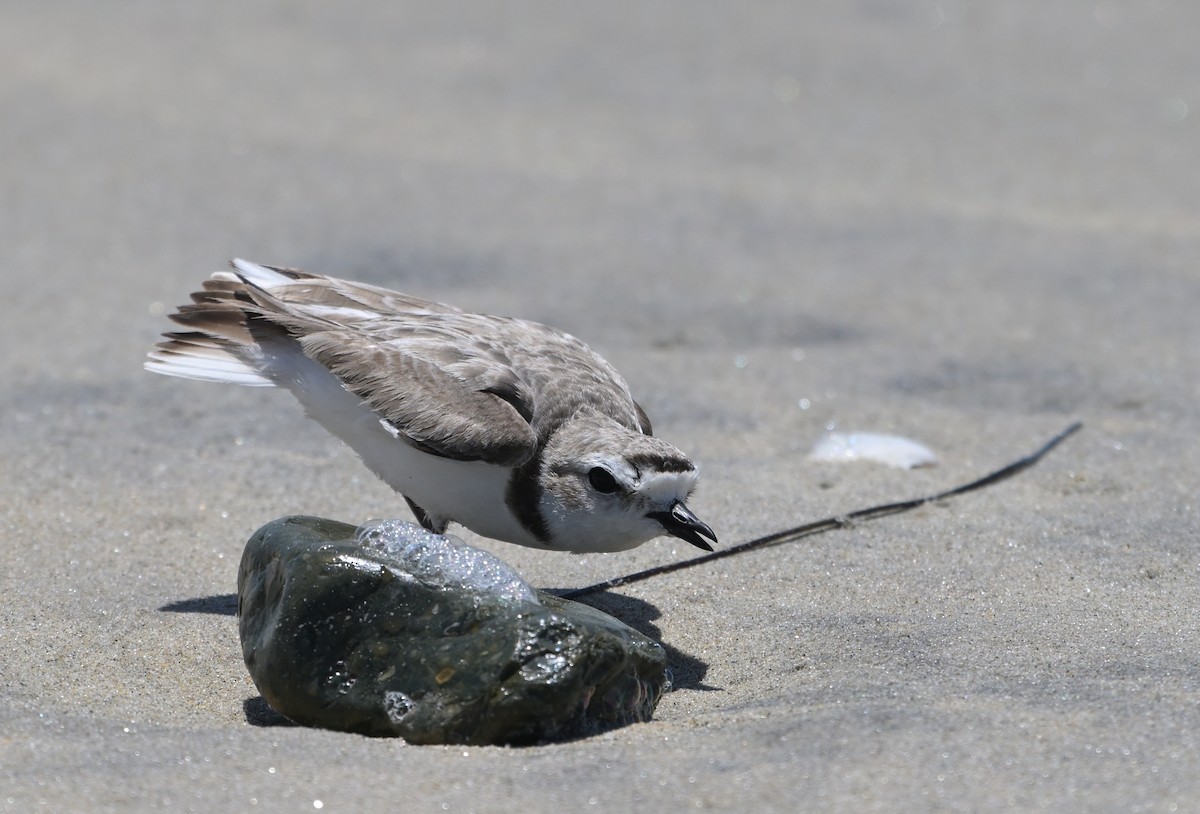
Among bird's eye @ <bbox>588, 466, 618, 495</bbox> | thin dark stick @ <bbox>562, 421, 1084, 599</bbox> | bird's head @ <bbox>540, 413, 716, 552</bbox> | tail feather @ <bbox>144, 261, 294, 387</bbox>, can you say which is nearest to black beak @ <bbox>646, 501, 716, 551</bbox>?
bird's head @ <bbox>540, 413, 716, 552</bbox>

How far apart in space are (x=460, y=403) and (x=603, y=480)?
49 cm

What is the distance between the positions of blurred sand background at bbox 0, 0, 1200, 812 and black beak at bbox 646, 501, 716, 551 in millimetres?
317

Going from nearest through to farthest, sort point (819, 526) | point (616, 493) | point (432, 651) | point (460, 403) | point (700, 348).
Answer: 1. point (432, 651)
2. point (616, 493)
3. point (460, 403)
4. point (819, 526)
5. point (700, 348)

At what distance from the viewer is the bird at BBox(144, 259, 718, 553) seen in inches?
152

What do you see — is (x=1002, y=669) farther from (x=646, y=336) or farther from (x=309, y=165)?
(x=309, y=165)

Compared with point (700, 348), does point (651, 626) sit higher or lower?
lower

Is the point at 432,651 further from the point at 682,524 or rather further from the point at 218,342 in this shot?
the point at 218,342

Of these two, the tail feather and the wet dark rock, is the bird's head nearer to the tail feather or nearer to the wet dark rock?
the wet dark rock

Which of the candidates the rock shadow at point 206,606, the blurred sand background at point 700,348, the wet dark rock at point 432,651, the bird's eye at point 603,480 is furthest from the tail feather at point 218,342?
the bird's eye at point 603,480

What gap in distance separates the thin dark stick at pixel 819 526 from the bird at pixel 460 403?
444 millimetres

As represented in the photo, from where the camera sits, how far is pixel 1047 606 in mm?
3936

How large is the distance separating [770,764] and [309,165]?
585cm

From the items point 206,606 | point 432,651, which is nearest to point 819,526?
point 432,651

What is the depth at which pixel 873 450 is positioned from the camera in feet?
17.3
